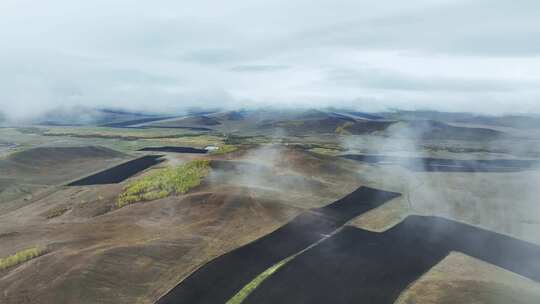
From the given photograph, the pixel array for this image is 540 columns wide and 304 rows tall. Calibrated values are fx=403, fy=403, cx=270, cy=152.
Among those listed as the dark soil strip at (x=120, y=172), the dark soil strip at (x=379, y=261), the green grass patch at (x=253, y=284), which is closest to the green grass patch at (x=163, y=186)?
the dark soil strip at (x=120, y=172)

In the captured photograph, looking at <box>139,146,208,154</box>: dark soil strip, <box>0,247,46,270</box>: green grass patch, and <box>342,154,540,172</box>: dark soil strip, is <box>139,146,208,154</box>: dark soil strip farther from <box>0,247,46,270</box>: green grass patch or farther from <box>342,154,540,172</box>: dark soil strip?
<box>0,247,46,270</box>: green grass patch

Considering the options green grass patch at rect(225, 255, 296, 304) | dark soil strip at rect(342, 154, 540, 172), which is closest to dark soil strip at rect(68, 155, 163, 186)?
green grass patch at rect(225, 255, 296, 304)

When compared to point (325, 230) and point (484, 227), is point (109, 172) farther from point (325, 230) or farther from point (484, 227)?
point (484, 227)

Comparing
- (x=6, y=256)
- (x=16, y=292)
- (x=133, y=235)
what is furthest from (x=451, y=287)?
(x=6, y=256)

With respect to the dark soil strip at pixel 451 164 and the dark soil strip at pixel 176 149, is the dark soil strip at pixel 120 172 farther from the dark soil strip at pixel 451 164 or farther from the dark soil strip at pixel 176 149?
the dark soil strip at pixel 451 164

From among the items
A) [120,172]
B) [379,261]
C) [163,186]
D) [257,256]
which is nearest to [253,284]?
[257,256]
